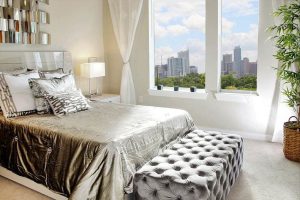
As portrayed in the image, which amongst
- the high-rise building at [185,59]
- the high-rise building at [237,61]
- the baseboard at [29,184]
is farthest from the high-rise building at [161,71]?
the baseboard at [29,184]

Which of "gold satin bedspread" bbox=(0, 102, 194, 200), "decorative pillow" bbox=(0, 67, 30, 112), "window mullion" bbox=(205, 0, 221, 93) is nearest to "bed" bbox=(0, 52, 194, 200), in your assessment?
"gold satin bedspread" bbox=(0, 102, 194, 200)

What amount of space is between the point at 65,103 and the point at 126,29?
2.27m

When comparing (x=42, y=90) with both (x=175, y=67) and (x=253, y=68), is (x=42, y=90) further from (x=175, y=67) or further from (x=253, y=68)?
(x=253, y=68)

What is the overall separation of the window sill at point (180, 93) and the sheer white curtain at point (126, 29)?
419 millimetres

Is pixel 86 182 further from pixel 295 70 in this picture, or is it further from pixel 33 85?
pixel 295 70

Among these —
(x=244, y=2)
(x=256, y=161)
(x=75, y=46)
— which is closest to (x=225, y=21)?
(x=244, y=2)

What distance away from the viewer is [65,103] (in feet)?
10.1

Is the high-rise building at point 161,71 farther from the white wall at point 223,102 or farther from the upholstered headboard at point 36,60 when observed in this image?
the upholstered headboard at point 36,60

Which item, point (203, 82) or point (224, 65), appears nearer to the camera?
point (224, 65)

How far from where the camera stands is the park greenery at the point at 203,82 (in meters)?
4.21

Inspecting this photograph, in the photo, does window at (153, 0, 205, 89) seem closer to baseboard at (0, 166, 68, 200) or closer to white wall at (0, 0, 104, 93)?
white wall at (0, 0, 104, 93)

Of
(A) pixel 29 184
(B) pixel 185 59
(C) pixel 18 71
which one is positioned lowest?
(A) pixel 29 184

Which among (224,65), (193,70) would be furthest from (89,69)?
(224,65)

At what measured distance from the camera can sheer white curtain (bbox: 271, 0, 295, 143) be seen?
363 centimetres
